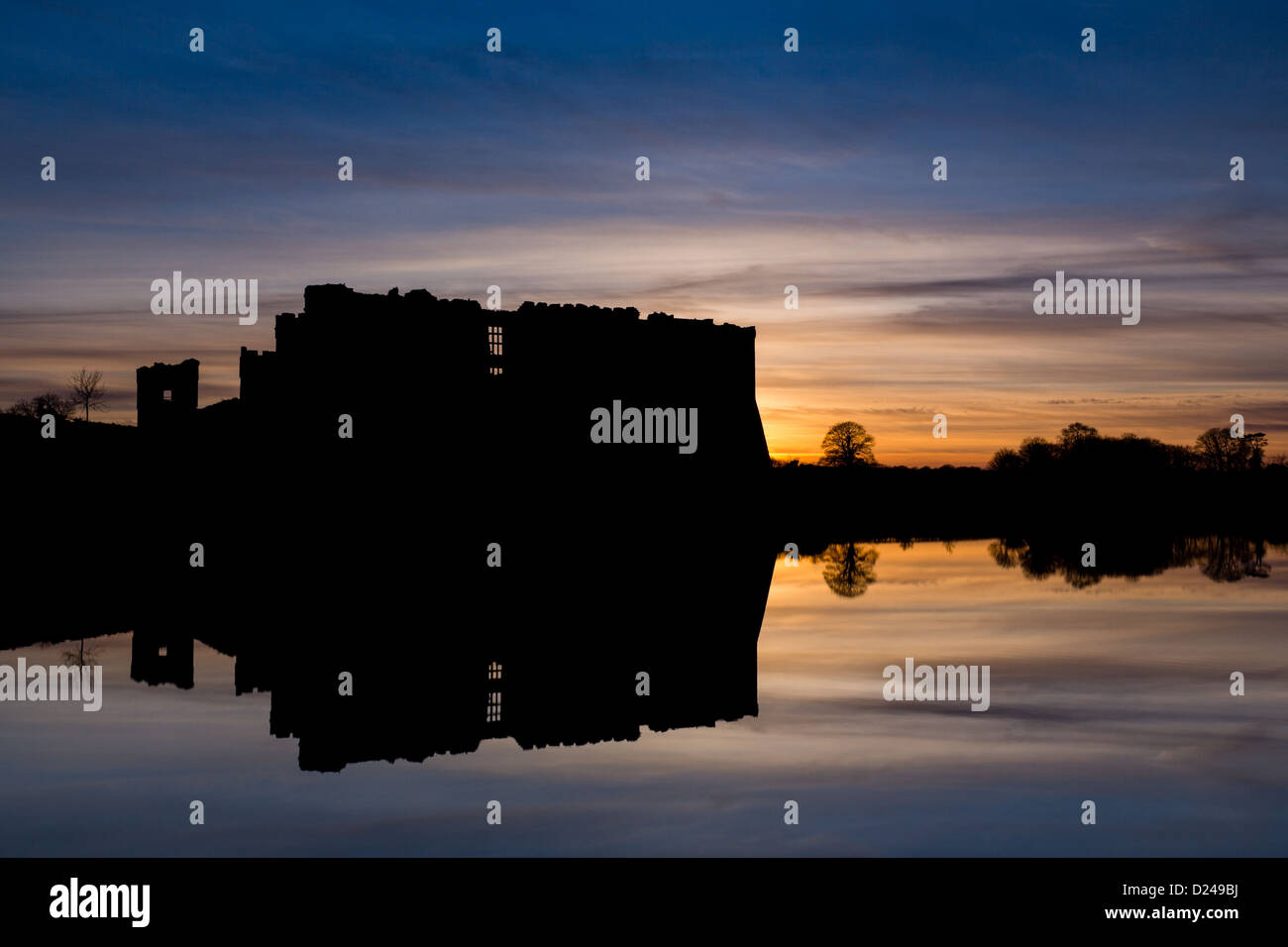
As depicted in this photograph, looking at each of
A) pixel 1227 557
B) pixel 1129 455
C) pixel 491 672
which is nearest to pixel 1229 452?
pixel 1129 455

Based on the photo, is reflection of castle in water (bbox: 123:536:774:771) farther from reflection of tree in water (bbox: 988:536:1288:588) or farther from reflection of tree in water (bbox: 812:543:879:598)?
reflection of tree in water (bbox: 988:536:1288:588)

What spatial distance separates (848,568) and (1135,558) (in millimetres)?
11553

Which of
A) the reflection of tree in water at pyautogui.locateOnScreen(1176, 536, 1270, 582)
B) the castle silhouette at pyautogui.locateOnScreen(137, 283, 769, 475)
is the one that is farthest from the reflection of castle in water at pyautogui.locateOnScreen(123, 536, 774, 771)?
the castle silhouette at pyautogui.locateOnScreen(137, 283, 769, 475)

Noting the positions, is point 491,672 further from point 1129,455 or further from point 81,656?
point 1129,455

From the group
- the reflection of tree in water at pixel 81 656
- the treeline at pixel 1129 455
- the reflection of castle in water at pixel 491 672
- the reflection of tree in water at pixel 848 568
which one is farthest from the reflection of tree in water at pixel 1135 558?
the treeline at pixel 1129 455

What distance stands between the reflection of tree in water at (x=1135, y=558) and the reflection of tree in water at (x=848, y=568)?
4105 mm

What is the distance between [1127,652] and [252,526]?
39.1m

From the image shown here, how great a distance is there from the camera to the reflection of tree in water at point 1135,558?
33281 millimetres

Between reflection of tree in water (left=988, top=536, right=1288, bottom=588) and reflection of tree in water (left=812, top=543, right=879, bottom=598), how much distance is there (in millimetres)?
4105

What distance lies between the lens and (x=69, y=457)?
60125 millimetres

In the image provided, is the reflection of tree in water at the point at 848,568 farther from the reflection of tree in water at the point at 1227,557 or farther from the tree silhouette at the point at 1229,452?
the tree silhouette at the point at 1229,452

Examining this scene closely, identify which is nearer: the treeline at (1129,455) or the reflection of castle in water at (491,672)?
the reflection of castle in water at (491,672)

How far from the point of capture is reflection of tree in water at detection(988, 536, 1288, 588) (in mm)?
33281
